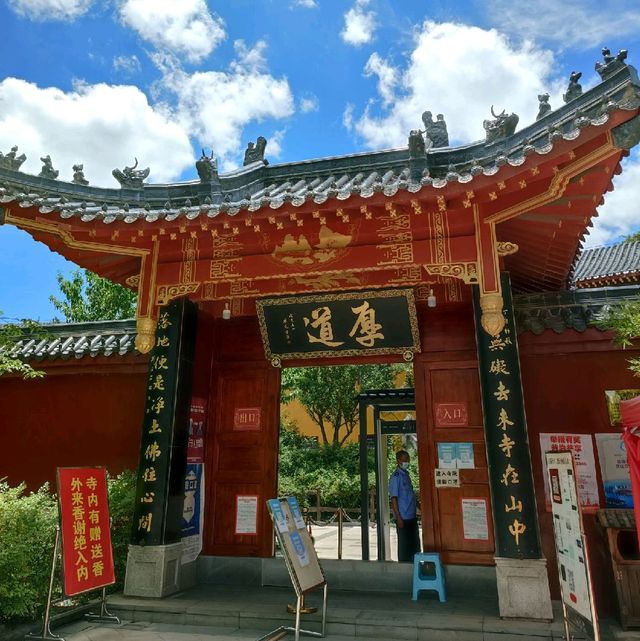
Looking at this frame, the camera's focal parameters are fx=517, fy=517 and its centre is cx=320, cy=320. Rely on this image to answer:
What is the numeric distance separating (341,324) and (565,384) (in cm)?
304

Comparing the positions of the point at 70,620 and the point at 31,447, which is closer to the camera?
the point at 70,620

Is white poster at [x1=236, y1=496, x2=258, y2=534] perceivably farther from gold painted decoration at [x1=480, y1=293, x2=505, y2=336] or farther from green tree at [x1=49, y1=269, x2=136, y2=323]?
green tree at [x1=49, y1=269, x2=136, y2=323]

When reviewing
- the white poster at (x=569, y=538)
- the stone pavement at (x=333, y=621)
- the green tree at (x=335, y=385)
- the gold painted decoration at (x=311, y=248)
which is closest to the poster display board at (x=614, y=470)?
the stone pavement at (x=333, y=621)

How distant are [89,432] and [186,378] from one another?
253 cm

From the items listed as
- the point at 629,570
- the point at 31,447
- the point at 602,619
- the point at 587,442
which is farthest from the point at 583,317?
the point at 31,447

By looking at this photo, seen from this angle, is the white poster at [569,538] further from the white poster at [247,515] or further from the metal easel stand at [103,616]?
the metal easel stand at [103,616]

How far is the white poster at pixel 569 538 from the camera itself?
4.08m

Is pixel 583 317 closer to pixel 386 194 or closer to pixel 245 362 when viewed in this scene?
pixel 386 194

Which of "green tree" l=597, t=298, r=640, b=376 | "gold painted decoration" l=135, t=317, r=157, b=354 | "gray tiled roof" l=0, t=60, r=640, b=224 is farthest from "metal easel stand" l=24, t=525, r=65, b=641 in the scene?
"green tree" l=597, t=298, r=640, b=376

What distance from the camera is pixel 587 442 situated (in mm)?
6391

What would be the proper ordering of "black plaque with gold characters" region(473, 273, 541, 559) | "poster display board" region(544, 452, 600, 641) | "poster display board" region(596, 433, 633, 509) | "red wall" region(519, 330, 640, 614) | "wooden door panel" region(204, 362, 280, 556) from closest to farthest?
"poster display board" region(544, 452, 600, 641) → "black plaque with gold characters" region(473, 273, 541, 559) → "poster display board" region(596, 433, 633, 509) → "red wall" region(519, 330, 640, 614) → "wooden door panel" region(204, 362, 280, 556)

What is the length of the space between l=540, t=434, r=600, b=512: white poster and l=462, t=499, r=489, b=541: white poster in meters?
0.83

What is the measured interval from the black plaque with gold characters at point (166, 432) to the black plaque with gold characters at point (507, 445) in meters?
3.81

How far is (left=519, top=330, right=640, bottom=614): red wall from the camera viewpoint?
21.1 ft
